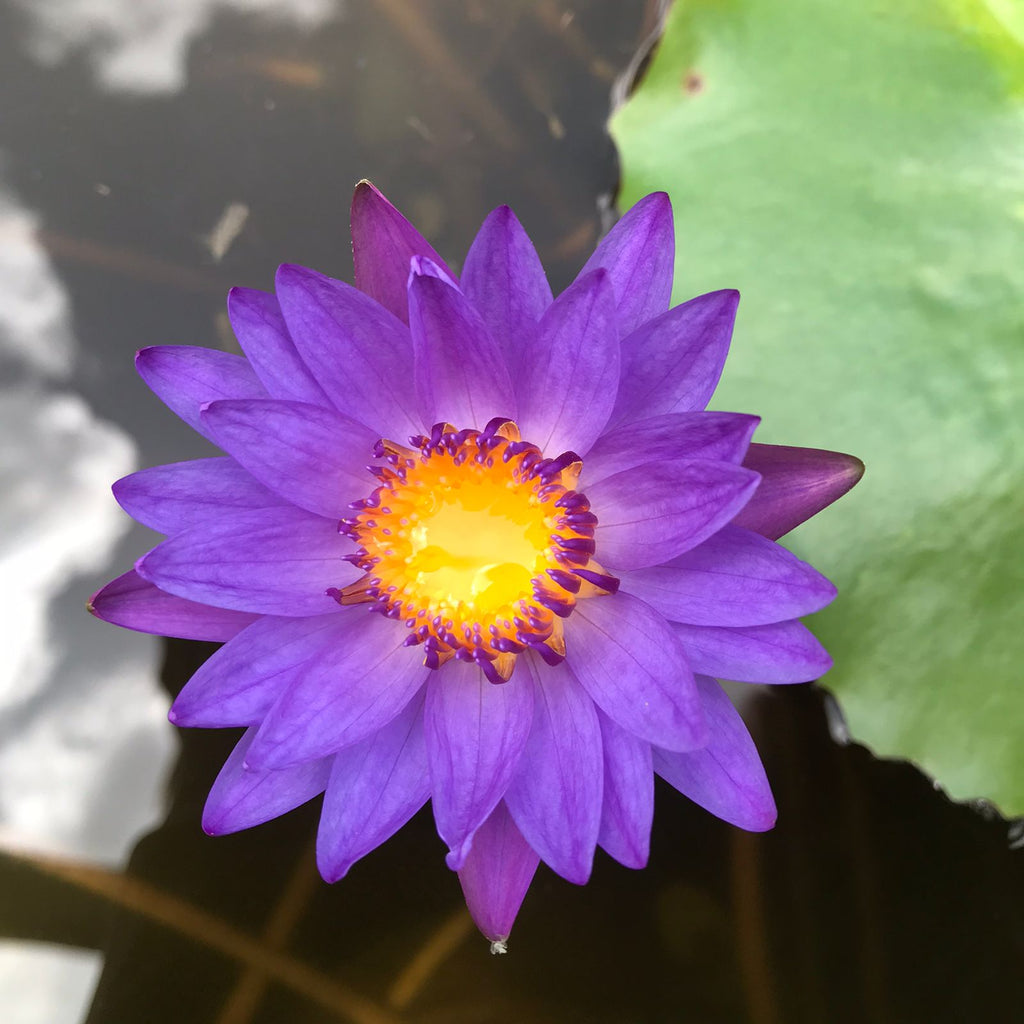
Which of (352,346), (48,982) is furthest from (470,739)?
(48,982)

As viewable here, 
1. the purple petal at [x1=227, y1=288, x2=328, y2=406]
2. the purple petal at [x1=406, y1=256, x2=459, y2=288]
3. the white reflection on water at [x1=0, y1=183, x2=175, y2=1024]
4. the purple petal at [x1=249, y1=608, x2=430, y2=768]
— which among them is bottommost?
the white reflection on water at [x1=0, y1=183, x2=175, y2=1024]

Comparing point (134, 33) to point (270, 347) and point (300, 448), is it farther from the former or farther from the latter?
point (300, 448)

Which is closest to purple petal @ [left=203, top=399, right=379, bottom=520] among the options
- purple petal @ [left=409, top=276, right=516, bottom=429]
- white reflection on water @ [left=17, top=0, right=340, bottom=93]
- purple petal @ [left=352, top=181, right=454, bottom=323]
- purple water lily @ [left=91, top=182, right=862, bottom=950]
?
purple water lily @ [left=91, top=182, right=862, bottom=950]

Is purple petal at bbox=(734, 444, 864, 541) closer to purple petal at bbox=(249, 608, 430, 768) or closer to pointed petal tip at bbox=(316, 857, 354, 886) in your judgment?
purple petal at bbox=(249, 608, 430, 768)

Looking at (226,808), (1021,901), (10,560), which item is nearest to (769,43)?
(226,808)

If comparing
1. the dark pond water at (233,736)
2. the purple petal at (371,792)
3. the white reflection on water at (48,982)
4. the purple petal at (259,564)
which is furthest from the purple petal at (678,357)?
the white reflection on water at (48,982)

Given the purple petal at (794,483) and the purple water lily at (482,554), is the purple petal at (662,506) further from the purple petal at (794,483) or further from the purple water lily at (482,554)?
the purple petal at (794,483)
